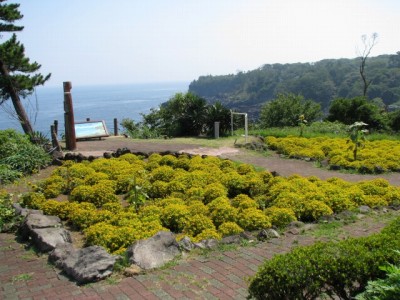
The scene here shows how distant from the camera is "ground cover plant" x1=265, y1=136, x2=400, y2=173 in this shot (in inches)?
472

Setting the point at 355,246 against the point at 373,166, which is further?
the point at 373,166

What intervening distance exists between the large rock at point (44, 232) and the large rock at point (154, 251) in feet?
4.33

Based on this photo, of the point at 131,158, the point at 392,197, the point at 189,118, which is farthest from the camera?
the point at 189,118

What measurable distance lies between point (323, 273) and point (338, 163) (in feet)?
29.9

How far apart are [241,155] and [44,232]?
888cm

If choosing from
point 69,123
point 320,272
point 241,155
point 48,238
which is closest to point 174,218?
point 48,238

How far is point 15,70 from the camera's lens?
58.7 ft

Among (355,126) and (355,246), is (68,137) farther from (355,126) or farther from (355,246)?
(355,246)

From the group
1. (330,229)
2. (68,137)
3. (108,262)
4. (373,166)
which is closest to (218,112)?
(68,137)

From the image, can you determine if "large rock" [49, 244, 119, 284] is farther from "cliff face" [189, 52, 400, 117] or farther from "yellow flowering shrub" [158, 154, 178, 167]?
"cliff face" [189, 52, 400, 117]

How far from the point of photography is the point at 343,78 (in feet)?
244

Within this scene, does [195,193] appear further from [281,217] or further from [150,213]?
[281,217]

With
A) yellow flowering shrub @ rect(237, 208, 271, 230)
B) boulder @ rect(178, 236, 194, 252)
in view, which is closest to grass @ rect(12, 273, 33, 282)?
boulder @ rect(178, 236, 194, 252)

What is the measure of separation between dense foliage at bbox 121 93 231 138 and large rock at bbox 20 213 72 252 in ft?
42.8
